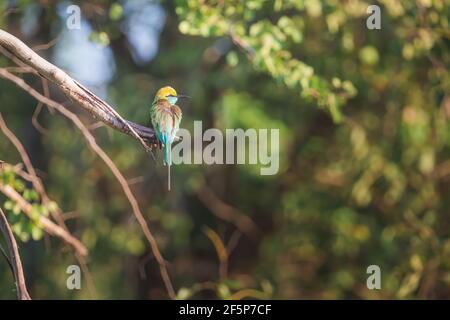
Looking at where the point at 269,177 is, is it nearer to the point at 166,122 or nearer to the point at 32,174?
the point at 32,174

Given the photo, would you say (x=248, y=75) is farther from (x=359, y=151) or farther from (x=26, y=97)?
(x=26, y=97)

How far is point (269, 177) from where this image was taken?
6.10 meters

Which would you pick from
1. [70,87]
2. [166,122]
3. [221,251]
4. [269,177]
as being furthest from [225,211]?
[70,87]

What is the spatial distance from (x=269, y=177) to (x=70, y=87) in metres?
3.31

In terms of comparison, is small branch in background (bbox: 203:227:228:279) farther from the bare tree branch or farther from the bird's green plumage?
the bird's green plumage

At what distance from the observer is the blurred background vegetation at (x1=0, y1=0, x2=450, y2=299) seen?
5.13 metres

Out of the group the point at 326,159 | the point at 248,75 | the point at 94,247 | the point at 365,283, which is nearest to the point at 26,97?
the point at 94,247

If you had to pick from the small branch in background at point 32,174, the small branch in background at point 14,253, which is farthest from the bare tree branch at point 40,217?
the small branch in background at point 14,253

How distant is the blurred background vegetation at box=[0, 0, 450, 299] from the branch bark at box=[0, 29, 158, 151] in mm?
1652

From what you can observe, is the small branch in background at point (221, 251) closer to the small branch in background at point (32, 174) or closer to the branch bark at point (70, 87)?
the small branch in background at point (32, 174)

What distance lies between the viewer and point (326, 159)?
20.0ft

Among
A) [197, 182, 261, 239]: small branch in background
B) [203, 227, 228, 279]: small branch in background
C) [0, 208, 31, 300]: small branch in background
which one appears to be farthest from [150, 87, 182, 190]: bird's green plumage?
[197, 182, 261, 239]: small branch in background

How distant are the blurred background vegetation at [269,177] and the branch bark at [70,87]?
1.65 m
